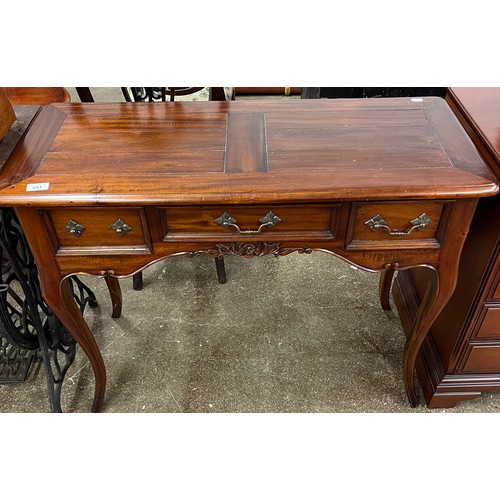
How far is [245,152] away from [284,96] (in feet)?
7.58

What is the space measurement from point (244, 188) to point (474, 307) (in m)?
0.72

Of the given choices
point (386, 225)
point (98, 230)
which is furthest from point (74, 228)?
point (386, 225)

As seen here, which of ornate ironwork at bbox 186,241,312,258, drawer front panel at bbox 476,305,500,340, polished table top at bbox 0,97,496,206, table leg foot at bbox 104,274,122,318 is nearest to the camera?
polished table top at bbox 0,97,496,206

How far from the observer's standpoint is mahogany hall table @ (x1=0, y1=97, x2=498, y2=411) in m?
0.95

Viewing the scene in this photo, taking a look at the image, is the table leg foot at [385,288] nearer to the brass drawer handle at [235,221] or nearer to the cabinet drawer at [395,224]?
the cabinet drawer at [395,224]

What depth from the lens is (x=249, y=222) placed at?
1.02 m

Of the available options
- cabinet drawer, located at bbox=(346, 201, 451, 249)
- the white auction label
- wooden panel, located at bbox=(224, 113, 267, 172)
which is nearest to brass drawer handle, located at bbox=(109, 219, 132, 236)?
the white auction label

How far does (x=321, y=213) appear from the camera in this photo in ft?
3.34

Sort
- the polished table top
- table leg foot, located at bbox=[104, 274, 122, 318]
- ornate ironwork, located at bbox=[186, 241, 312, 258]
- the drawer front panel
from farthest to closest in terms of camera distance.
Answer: table leg foot, located at bbox=[104, 274, 122, 318] < the drawer front panel < ornate ironwork, located at bbox=[186, 241, 312, 258] < the polished table top

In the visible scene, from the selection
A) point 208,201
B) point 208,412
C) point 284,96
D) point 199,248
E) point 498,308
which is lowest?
point 208,412

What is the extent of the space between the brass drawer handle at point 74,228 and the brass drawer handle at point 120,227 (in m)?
0.07

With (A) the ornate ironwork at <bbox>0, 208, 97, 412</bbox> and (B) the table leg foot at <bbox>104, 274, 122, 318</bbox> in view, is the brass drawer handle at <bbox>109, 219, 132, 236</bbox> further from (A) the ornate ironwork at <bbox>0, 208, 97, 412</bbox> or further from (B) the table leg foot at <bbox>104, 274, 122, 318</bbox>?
(B) the table leg foot at <bbox>104, 274, 122, 318</bbox>

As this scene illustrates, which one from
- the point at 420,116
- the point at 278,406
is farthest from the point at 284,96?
the point at 278,406

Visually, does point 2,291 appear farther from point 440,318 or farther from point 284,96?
point 284,96
